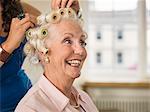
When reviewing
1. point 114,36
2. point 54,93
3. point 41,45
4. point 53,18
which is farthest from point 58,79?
point 114,36

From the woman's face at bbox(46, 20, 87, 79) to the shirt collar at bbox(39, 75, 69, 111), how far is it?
0.24ft

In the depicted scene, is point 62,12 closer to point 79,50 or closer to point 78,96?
point 79,50

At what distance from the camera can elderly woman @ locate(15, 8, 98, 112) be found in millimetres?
1473

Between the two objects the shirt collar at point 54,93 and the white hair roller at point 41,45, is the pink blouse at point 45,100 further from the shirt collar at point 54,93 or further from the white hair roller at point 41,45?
the white hair roller at point 41,45

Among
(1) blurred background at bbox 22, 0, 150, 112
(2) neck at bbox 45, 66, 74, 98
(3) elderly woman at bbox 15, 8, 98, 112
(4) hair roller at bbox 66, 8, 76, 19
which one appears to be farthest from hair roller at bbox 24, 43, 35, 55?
(1) blurred background at bbox 22, 0, 150, 112

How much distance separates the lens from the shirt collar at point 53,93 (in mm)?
1465

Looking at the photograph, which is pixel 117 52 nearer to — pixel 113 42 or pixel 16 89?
pixel 113 42

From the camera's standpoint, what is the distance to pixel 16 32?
152 cm

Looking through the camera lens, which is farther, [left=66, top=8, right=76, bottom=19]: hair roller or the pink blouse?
[left=66, top=8, right=76, bottom=19]: hair roller

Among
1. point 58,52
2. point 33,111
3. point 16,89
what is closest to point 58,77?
point 58,52

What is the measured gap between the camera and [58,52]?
1494 millimetres

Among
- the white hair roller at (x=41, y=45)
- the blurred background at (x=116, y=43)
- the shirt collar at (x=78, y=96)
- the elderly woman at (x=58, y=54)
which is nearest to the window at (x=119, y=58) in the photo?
the blurred background at (x=116, y=43)

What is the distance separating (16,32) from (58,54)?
0.69ft

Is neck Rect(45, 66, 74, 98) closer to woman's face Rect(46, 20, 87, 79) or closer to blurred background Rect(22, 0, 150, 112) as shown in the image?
woman's face Rect(46, 20, 87, 79)
